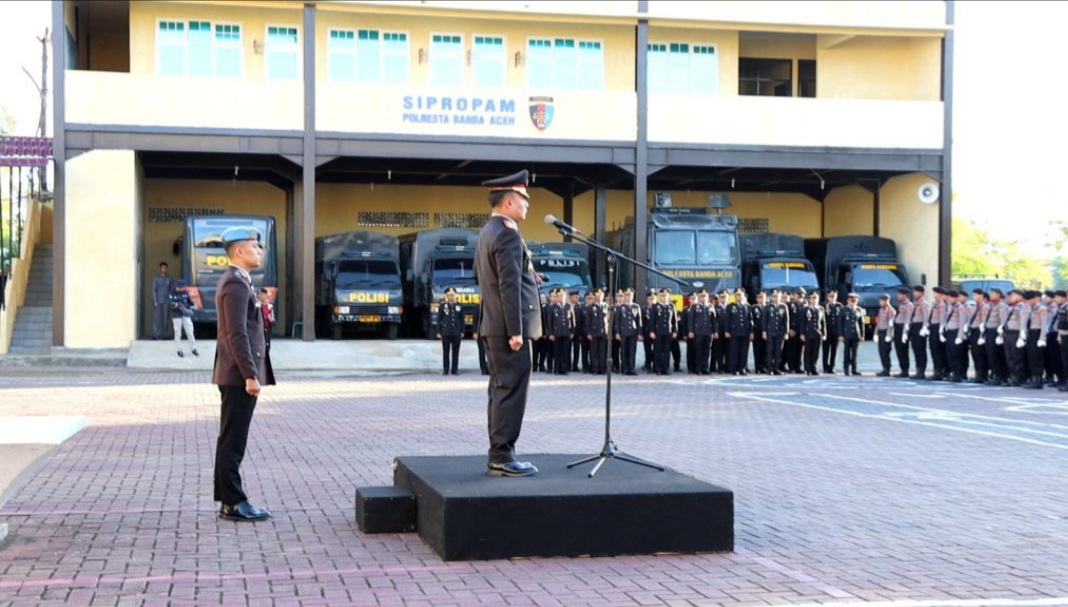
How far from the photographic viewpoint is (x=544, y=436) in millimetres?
14016

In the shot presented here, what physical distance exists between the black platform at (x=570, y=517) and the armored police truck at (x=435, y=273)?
2357 cm

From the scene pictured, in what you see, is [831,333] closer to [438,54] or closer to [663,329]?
[663,329]

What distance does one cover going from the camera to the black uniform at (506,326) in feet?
25.9

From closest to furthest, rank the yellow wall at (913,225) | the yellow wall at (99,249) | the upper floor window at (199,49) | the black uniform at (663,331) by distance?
the black uniform at (663,331)
the yellow wall at (99,249)
the upper floor window at (199,49)
the yellow wall at (913,225)

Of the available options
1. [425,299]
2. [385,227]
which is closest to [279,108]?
[425,299]

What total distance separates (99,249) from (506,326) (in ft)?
79.1

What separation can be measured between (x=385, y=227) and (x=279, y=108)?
9.92 metres

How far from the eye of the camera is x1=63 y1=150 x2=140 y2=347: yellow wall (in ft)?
97.1

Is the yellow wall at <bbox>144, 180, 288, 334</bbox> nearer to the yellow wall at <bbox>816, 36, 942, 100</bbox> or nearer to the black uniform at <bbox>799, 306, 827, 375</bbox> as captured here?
the black uniform at <bbox>799, 306, 827, 375</bbox>

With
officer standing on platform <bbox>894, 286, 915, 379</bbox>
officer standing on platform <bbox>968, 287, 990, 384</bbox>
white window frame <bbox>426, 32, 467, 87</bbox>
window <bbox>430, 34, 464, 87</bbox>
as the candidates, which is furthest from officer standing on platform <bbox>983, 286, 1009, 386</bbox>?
window <bbox>430, 34, 464, 87</bbox>

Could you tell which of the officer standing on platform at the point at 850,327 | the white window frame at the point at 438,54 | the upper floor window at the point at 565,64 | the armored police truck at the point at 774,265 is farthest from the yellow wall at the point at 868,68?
the officer standing on platform at the point at 850,327

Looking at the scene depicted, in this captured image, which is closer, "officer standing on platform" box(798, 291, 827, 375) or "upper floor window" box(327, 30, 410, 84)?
"officer standing on platform" box(798, 291, 827, 375)

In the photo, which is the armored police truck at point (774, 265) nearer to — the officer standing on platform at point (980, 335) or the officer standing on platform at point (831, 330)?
the officer standing on platform at point (831, 330)

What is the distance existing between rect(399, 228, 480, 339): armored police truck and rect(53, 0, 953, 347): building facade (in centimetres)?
255
